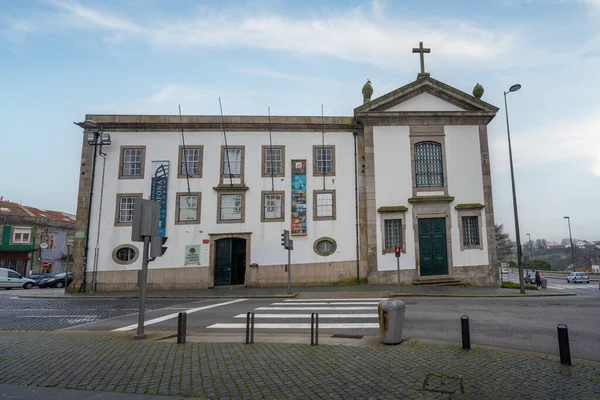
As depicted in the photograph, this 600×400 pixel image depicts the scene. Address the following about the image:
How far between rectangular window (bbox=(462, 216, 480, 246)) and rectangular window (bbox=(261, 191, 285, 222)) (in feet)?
36.4

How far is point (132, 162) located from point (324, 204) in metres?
12.4

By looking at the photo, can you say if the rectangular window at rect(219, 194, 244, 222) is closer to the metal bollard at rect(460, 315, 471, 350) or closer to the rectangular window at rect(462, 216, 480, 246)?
the rectangular window at rect(462, 216, 480, 246)

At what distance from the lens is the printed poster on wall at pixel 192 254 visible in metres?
21.2

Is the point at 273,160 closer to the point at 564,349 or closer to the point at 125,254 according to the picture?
the point at 125,254

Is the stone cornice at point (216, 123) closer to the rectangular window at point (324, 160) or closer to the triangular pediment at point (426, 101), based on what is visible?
the rectangular window at point (324, 160)

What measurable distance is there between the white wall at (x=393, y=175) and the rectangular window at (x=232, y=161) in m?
8.57

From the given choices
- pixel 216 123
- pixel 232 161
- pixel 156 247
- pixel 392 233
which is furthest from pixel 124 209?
pixel 392 233

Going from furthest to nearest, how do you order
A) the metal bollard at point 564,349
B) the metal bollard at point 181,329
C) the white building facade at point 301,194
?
the white building facade at point 301,194
the metal bollard at point 181,329
the metal bollard at point 564,349

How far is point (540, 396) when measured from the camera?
4.45 metres

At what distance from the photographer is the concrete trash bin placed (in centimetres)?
703

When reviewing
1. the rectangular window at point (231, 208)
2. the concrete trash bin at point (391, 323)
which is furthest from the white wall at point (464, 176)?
the concrete trash bin at point (391, 323)

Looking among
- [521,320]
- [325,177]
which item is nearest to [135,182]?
[325,177]

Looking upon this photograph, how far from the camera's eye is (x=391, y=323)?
7.04 meters

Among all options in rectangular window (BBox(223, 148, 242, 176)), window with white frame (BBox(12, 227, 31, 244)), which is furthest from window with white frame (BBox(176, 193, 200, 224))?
window with white frame (BBox(12, 227, 31, 244))
